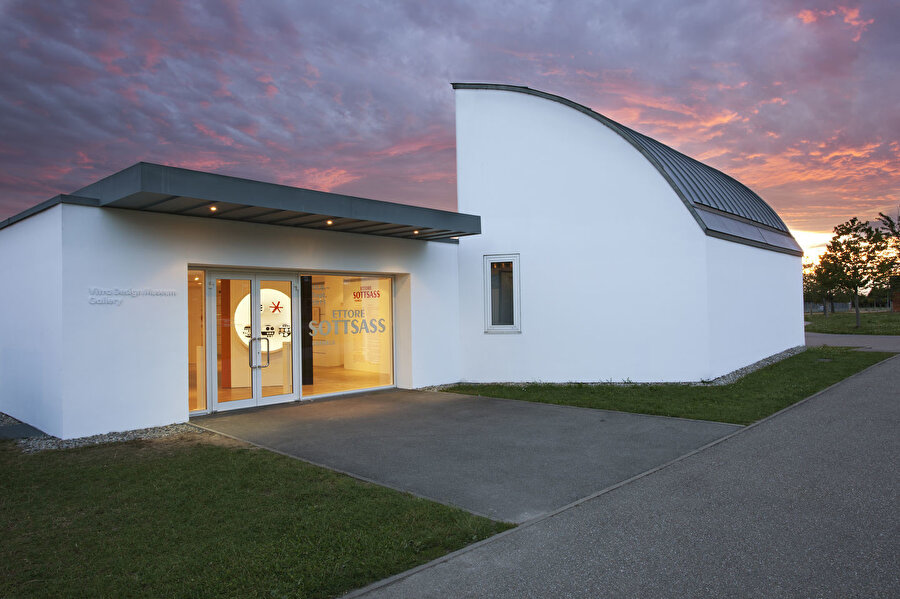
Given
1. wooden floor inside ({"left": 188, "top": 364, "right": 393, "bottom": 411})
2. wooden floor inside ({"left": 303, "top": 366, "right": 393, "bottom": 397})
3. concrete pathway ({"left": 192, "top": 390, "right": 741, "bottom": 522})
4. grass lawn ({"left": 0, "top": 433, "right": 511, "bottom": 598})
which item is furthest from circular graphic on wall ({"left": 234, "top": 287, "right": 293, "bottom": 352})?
grass lawn ({"left": 0, "top": 433, "right": 511, "bottom": 598})

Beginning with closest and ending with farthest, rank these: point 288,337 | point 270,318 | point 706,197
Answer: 1. point 270,318
2. point 288,337
3. point 706,197

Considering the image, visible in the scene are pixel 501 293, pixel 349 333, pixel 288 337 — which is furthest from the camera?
pixel 501 293

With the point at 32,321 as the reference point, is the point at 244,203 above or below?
above

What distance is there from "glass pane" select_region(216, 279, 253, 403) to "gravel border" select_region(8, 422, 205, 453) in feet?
4.27

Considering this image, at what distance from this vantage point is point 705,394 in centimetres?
1140

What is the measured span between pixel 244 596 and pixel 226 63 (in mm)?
12323

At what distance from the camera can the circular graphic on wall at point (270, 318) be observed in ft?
34.9

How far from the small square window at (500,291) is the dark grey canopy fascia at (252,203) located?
2378 mm

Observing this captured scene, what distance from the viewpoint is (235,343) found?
10547 mm

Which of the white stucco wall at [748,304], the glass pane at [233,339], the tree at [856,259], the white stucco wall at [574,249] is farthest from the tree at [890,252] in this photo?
the glass pane at [233,339]

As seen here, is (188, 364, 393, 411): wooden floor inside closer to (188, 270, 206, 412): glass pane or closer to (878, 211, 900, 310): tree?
(188, 270, 206, 412): glass pane

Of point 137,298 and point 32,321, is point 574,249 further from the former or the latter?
point 32,321

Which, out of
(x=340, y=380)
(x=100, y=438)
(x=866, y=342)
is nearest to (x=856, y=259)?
(x=866, y=342)

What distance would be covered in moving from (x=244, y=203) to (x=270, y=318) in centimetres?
326
